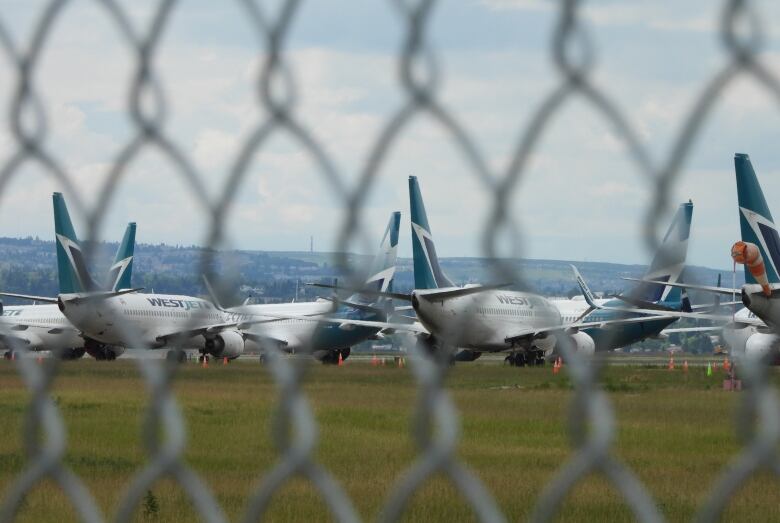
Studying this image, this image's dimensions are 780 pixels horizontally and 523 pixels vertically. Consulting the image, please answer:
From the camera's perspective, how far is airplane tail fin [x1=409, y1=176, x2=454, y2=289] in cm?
304

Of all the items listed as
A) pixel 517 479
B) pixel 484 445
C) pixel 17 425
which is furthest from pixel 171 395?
pixel 17 425

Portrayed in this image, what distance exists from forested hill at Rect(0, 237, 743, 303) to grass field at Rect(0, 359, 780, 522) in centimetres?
807

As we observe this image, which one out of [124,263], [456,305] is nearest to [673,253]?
[456,305]

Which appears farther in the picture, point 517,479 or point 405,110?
point 517,479

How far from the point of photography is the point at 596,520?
12.2m

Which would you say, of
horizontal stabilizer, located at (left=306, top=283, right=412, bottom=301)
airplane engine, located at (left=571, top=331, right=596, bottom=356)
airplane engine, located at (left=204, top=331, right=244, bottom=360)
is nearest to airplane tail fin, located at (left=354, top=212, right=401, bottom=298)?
horizontal stabilizer, located at (left=306, top=283, right=412, bottom=301)

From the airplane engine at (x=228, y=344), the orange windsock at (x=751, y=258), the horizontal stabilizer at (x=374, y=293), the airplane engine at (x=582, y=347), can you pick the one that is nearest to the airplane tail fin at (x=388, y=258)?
the horizontal stabilizer at (x=374, y=293)

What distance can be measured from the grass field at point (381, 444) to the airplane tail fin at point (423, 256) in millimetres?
8607

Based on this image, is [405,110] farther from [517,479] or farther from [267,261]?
[517,479]

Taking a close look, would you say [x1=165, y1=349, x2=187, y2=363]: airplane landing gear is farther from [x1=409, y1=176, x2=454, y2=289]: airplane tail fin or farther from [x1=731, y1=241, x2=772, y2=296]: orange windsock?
[x1=731, y1=241, x2=772, y2=296]: orange windsock

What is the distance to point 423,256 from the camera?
11.1 ft

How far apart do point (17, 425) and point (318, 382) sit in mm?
13504

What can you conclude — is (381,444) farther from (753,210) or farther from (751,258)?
(751,258)

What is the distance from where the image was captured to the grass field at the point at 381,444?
12.9 m
